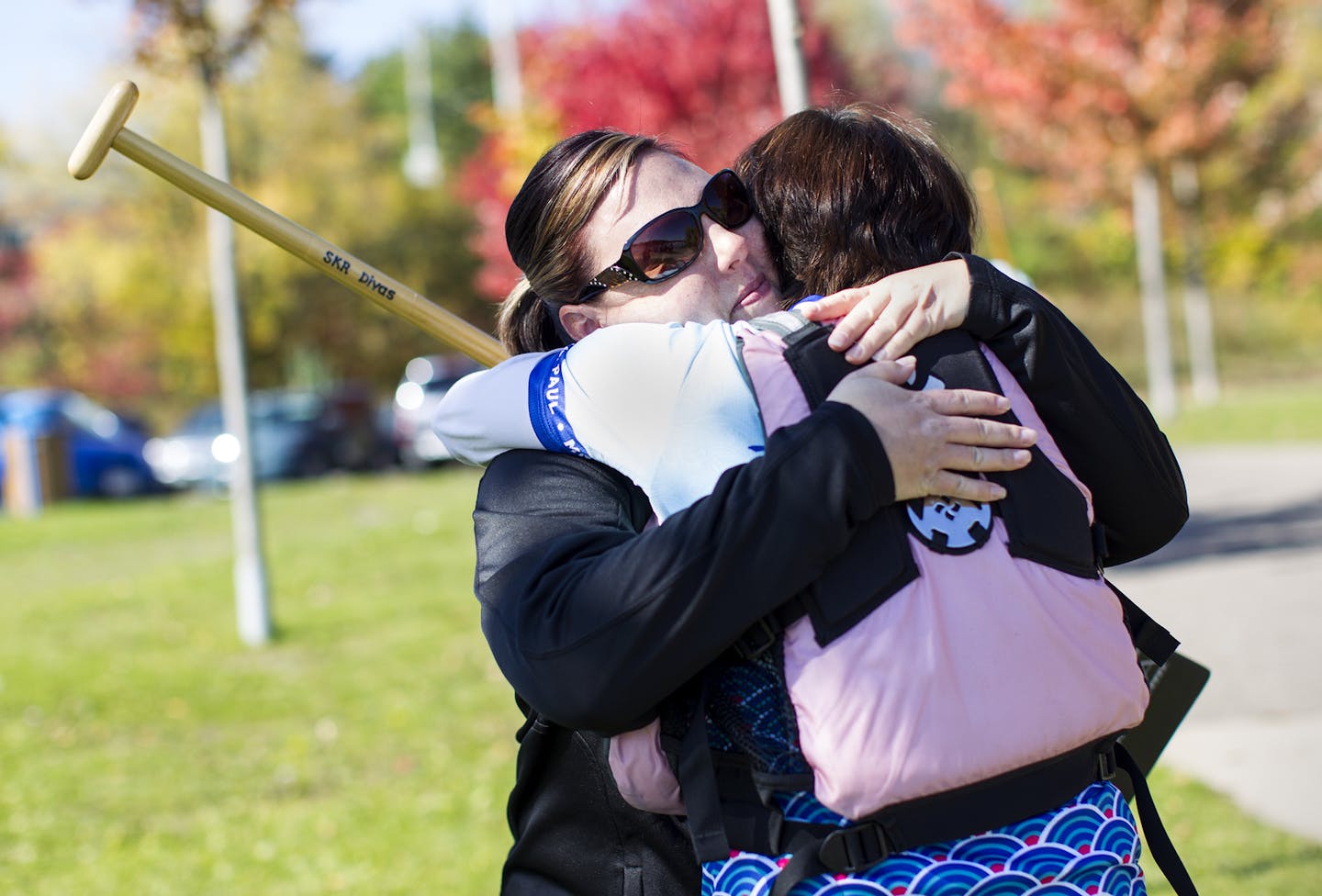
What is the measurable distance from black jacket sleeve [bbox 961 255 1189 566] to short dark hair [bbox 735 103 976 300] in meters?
0.09

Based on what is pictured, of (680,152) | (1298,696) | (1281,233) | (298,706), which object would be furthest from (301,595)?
(1281,233)

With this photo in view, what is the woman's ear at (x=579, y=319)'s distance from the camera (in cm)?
205

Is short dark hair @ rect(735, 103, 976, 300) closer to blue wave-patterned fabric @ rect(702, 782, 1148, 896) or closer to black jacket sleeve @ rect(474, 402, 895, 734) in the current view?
black jacket sleeve @ rect(474, 402, 895, 734)

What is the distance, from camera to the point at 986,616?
1589 millimetres

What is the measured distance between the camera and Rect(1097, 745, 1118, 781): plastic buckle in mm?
1737

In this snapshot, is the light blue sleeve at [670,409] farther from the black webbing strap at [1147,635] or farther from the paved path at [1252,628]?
the paved path at [1252,628]

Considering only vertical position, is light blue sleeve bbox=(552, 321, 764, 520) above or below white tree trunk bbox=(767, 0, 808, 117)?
below

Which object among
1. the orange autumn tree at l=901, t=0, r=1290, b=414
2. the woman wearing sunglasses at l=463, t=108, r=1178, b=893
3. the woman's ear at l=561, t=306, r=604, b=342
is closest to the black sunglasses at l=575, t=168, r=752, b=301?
the woman wearing sunglasses at l=463, t=108, r=1178, b=893

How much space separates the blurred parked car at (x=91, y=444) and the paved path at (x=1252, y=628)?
52.9 ft

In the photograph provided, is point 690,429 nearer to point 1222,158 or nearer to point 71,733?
point 71,733

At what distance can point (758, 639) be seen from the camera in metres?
1.65

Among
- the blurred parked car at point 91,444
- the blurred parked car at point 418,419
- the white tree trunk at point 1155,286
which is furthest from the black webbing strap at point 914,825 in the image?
the blurred parked car at point 418,419

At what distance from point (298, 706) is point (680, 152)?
5772mm

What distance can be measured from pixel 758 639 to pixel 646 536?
18 cm
